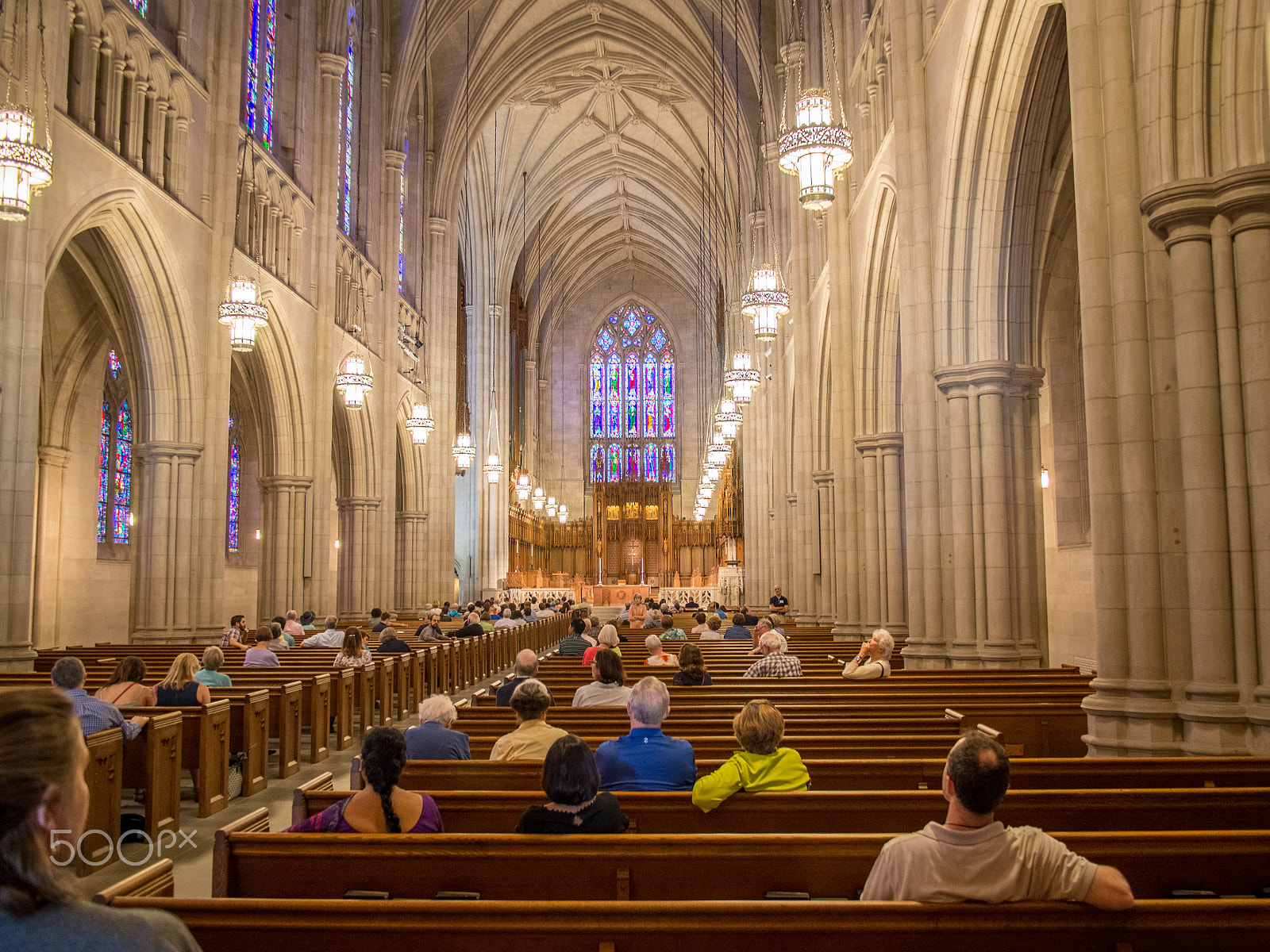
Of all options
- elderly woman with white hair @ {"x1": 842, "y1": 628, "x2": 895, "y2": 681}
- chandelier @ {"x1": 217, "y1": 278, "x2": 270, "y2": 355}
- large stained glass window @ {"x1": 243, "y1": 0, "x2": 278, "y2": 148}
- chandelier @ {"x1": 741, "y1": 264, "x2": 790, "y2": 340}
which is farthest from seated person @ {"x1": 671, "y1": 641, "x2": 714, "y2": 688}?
large stained glass window @ {"x1": 243, "y1": 0, "x2": 278, "y2": 148}

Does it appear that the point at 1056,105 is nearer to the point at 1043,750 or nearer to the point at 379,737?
the point at 1043,750

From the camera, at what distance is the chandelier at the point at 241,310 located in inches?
566

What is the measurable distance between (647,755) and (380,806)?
4.02 feet

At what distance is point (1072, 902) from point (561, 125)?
4139cm

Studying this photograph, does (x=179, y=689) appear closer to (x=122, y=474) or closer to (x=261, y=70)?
(x=261, y=70)

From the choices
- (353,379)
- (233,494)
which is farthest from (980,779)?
(233,494)

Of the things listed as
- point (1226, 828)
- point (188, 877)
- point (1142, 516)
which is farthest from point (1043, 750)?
point (188, 877)

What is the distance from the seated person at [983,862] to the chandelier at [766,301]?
48.0ft

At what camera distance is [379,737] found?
153 inches

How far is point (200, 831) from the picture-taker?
7.04 m

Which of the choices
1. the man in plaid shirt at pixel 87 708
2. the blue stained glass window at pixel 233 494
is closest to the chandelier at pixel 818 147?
the man in plaid shirt at pixel 87 708

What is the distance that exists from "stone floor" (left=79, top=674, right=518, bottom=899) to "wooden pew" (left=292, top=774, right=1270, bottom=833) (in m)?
2.02

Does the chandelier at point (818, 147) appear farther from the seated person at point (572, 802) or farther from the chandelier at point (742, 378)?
the chandelier at point (742, 378)

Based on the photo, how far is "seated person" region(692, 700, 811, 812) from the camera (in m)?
4.07
